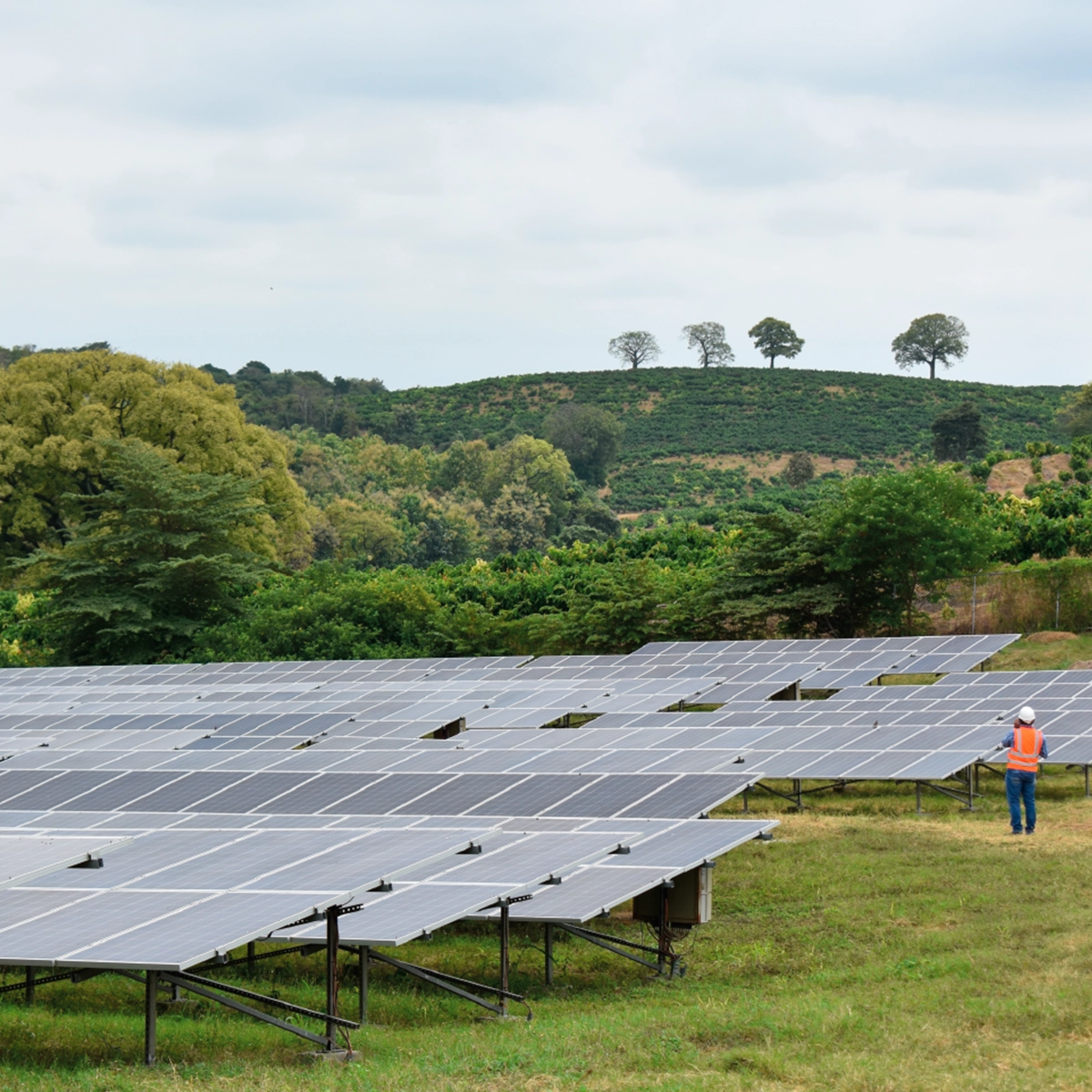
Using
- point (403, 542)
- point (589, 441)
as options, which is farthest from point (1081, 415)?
point (403, 542)

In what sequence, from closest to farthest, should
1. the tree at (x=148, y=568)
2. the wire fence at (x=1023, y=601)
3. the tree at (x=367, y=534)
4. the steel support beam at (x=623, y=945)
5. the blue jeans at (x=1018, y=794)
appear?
the steel support beam at (x=623, y=945), the blue jeans at (x=1018, y=794), the wire fence at (x=1023, y=601), the tree at (x=148, y=568), the tree at (x=367, y=534)

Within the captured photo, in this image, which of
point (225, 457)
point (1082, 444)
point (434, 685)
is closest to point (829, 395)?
point (1082, 444)

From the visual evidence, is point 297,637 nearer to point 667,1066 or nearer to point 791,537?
point 791,537

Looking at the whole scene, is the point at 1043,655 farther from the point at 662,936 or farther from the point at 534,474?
the point at 534,474

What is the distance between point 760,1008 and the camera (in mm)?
11898

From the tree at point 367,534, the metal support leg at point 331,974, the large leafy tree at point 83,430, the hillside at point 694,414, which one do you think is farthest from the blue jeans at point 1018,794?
the hillside at point 694,414

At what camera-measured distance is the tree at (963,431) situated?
9350 centimetres

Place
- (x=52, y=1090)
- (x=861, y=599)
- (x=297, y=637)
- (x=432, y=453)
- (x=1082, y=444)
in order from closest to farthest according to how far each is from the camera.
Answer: (x=52, y=1090)
(x=861, y=599)
(x=297, y=637)
(x=1082, y=444)
(x=432, y=453)

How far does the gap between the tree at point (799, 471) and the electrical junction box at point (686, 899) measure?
289 feet

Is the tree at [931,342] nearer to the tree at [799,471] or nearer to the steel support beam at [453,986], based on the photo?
the tree at [799,471]

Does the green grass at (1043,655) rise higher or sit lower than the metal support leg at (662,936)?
higher

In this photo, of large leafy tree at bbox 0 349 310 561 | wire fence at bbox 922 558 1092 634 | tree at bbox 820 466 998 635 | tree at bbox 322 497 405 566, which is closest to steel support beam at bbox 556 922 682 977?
tree at bbox 820 466 998 635

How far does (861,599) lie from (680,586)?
5392 millimetres

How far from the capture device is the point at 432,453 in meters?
113
